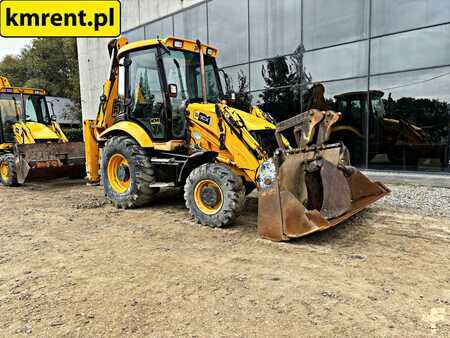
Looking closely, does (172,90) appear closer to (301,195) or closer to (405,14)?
(301,195)

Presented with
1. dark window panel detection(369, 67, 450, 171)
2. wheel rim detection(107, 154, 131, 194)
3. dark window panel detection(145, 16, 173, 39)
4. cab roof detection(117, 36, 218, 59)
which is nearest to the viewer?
cab roof detection(117, 36, 218, 59)

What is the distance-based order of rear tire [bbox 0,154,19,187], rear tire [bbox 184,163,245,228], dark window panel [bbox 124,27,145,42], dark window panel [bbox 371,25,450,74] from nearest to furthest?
rear tire [bbox 184,163,245,228] → dark window panel [bbox 371,25,450,74] → rear tire [bbox 0,154,19,187] → dark window panel [bbox 124,27,145,42]

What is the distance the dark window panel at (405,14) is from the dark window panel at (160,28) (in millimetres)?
8237

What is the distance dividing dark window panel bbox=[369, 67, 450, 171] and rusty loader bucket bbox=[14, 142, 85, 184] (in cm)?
796

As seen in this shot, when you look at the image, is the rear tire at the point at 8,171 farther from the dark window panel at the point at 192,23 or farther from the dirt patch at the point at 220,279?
the dark window panel at the point at 192,23

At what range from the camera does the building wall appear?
27.9ft

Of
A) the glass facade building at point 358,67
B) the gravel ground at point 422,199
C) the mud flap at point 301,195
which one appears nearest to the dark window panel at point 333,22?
the glass facade building at point 358,67

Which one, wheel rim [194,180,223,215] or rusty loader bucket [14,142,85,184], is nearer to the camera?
wheel rim [194,180,223,215]

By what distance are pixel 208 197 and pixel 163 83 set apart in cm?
210

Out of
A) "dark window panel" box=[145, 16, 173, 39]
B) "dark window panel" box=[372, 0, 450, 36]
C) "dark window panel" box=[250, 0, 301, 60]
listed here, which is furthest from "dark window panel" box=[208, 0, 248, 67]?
"dark window panel" box=[372, 0, 450, 36]

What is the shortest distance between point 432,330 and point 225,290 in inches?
63.3

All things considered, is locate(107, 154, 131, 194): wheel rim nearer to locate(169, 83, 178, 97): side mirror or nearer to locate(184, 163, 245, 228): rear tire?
locate(169, 83, 178, 97): side mirror

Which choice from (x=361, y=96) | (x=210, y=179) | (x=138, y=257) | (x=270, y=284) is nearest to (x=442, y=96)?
(x=361, y=96)

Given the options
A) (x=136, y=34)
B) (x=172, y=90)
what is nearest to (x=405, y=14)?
(x=172, y=90)
